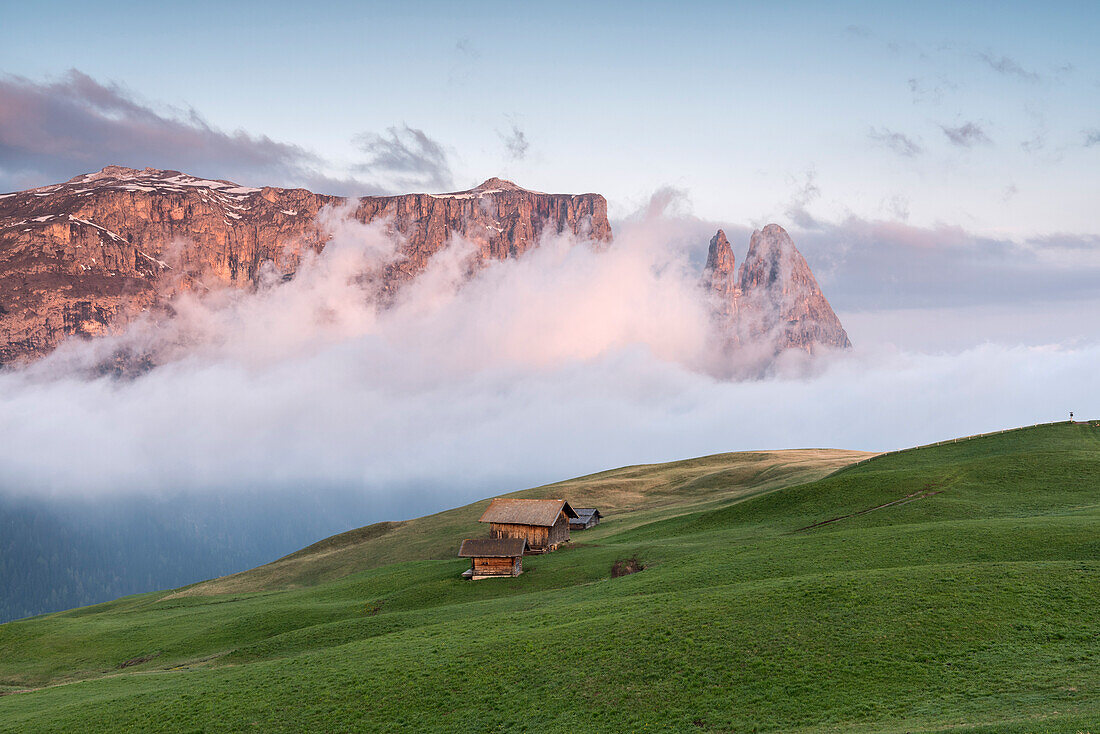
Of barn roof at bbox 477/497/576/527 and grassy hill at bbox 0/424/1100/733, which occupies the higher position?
barn roof at bbox 477/497/576/527

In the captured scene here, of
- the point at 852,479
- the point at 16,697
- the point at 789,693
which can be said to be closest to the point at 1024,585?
the point at 789,693

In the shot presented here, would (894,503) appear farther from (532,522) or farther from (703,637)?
(703,637)

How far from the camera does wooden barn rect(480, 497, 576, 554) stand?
85.6 meters

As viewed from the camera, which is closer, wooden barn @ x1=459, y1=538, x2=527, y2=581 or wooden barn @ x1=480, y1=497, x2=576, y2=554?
wooden barn @ x1=459, y1=538, x2=527, y2=581

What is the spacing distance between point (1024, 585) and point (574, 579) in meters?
36.7

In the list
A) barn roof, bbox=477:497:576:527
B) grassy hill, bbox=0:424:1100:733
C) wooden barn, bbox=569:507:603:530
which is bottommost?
grassy hill, bbox=0:424:1100:733

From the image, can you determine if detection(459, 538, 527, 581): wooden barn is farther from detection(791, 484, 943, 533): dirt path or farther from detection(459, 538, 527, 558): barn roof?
detection(791, 484, 943, 533): dirt path

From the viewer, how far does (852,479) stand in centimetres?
7988

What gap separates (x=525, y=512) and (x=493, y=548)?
673 inches

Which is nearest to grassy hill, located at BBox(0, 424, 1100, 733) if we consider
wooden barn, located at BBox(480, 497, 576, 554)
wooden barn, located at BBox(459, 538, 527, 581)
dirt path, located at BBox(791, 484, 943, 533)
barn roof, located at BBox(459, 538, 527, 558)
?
dirt path, located at BBox(791, 484, 943, 533)

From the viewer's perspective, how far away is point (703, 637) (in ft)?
123

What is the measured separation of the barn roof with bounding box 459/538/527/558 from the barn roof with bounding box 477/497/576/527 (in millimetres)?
12307

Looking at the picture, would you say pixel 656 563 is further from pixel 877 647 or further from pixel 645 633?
pixel 877 647

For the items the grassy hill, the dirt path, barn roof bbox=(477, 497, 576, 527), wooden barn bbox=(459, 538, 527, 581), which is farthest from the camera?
barn roof bbox=(477, 497, 576, 527)
